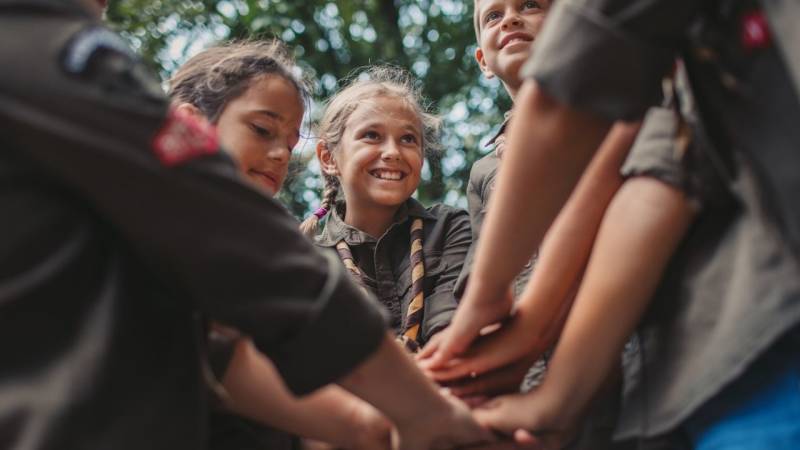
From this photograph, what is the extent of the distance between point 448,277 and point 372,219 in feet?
1.47

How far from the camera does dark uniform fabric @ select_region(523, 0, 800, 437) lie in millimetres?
1026

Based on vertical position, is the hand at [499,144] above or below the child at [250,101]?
below

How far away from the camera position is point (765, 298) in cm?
107

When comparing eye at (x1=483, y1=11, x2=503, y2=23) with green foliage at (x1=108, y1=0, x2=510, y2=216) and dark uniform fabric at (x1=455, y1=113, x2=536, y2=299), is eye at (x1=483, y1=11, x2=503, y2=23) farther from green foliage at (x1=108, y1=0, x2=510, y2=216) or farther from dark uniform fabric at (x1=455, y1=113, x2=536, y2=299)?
green foliage at (x1=108, y1=0, x2=510, y2=216)

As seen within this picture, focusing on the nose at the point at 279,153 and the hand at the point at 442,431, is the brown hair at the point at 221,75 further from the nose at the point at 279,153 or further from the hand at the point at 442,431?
the hand at the point at 442,431

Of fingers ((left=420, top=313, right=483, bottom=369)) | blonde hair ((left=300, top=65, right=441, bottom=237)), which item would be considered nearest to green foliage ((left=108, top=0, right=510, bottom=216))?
blonde hair ((left=300, top=65, right=441, bottom=237))

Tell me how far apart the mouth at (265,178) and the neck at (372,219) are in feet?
1.65

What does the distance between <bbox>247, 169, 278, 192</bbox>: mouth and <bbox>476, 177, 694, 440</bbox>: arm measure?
1070 millimetres

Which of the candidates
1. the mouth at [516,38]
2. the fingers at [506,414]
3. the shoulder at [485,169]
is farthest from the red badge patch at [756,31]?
the mouth at [516,38]

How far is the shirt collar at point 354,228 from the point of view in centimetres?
261

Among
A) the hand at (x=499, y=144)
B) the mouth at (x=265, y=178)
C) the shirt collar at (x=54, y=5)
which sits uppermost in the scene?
the shirt collar at (x=54, y=5)

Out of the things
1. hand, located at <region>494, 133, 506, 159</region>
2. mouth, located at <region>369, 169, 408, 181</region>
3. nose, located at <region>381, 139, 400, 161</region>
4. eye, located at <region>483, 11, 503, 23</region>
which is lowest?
mouth, located at <region>369, 169, 408, 181</region>

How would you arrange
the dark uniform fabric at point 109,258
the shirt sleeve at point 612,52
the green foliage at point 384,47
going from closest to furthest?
1. the dark uniform fabric at point 109,258
2. the shirt sleeve at point 612,52
3. the green foliage at point 384,47

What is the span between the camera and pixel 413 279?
7.73 ft
